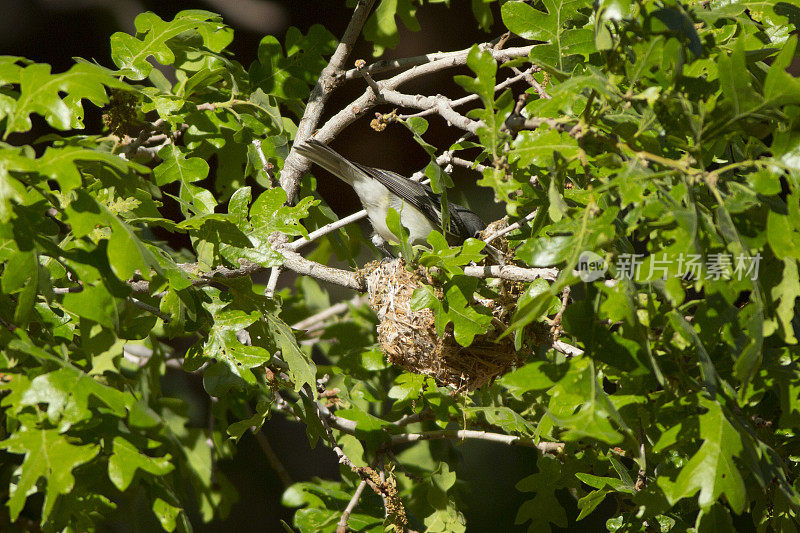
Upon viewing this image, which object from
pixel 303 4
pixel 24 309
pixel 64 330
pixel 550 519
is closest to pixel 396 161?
pixel 303 4

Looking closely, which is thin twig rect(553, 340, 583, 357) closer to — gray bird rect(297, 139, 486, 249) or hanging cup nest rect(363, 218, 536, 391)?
hanging cup nest rect(363, 218, 536, 391)

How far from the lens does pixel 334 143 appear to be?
5.02 meters

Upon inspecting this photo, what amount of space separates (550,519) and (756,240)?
178cm

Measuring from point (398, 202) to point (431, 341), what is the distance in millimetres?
1331

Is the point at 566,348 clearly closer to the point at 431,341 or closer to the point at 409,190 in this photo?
the point at 431,341

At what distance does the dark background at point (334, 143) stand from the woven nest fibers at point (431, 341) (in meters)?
1.42

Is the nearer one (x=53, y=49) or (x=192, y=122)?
(x=192, y=122)

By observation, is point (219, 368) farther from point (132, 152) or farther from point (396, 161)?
point (396, 161)

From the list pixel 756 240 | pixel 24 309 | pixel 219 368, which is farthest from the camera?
pixel 219 368

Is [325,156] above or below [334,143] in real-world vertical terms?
above

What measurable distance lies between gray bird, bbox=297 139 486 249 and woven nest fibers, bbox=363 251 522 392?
74cm

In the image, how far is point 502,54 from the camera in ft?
9.24

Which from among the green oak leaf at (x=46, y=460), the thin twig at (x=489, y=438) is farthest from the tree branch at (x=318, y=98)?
the green oak leaf at (x=46, y=460)

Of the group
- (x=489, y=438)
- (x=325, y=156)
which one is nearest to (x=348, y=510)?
(x=489, y=438)
